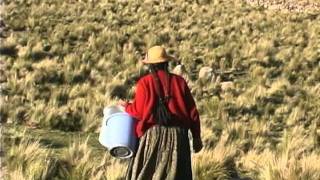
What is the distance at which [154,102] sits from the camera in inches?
295

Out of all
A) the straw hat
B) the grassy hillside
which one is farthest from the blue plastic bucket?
the grassy hillside

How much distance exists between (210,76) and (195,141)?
35.9 ft

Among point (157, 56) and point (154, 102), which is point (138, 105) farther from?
point (157, 56)

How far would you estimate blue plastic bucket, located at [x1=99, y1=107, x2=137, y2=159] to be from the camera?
7648 millimetres

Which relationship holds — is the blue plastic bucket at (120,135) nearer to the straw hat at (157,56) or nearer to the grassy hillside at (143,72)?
the straw hat at (157,56)

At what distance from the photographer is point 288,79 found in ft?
64.4

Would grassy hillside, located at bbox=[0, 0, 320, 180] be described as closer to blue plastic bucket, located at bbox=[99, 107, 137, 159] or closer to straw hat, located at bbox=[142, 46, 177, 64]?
blue plastic bucket, located at bbox=[99, 107, 137, 159]

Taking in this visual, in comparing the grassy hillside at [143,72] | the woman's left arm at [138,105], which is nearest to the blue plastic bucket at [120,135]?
the woman's left arm at [138,105]

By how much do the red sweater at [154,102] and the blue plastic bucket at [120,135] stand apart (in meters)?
0.08

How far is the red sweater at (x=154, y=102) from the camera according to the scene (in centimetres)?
750

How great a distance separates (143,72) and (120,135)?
11.5 metres

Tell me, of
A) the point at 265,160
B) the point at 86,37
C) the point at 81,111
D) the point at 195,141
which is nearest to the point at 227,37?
the point at 86,37

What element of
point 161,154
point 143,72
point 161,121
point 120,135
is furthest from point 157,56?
point 143,72

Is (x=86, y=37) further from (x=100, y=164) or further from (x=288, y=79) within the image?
(x=100, y=164)
